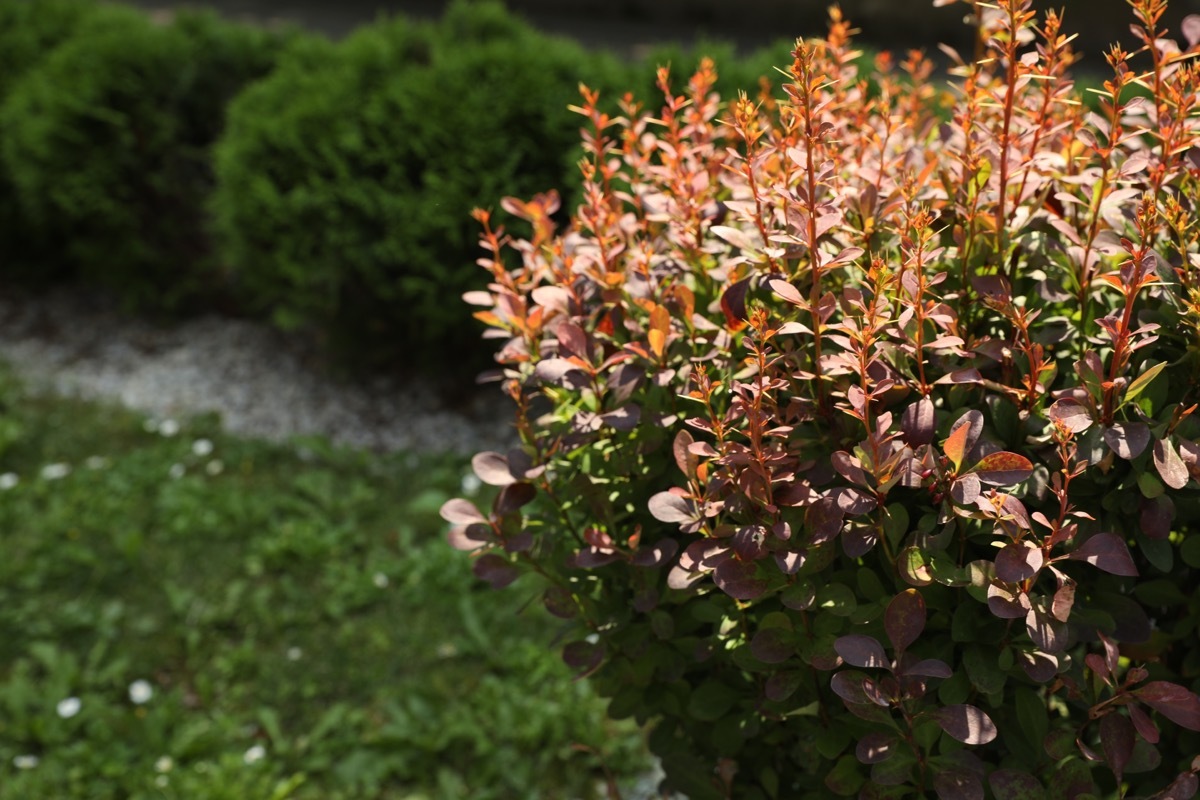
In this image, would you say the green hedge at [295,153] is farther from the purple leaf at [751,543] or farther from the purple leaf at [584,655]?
the purple leaf at [751,543]

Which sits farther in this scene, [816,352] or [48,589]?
[48,589]

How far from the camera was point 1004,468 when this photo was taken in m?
1.20

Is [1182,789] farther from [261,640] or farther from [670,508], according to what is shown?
[261,640]

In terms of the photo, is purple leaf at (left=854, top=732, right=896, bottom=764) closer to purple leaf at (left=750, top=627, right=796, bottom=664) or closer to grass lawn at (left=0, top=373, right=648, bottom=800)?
purple leaf at (left=750, top=627, right=796, bottom=664)

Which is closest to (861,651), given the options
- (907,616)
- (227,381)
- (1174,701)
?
(907,616)

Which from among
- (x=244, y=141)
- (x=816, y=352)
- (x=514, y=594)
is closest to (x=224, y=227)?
(x=244, y=141)

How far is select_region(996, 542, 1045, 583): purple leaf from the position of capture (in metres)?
1.17

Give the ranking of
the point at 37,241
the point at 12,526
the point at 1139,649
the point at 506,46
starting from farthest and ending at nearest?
the point at 37,241 < the point at 506,46 < the point at 12,526 < the point at 1139,649

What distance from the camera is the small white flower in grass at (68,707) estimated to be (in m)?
3.07

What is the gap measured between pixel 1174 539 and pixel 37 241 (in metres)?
5.70

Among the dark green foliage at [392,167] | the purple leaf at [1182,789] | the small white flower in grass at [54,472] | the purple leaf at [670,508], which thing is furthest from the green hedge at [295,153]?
the purple leaf at [1182,789]

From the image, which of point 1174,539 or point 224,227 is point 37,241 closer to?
point 224,227

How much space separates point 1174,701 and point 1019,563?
28 centimetres

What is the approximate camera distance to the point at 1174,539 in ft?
4.95
